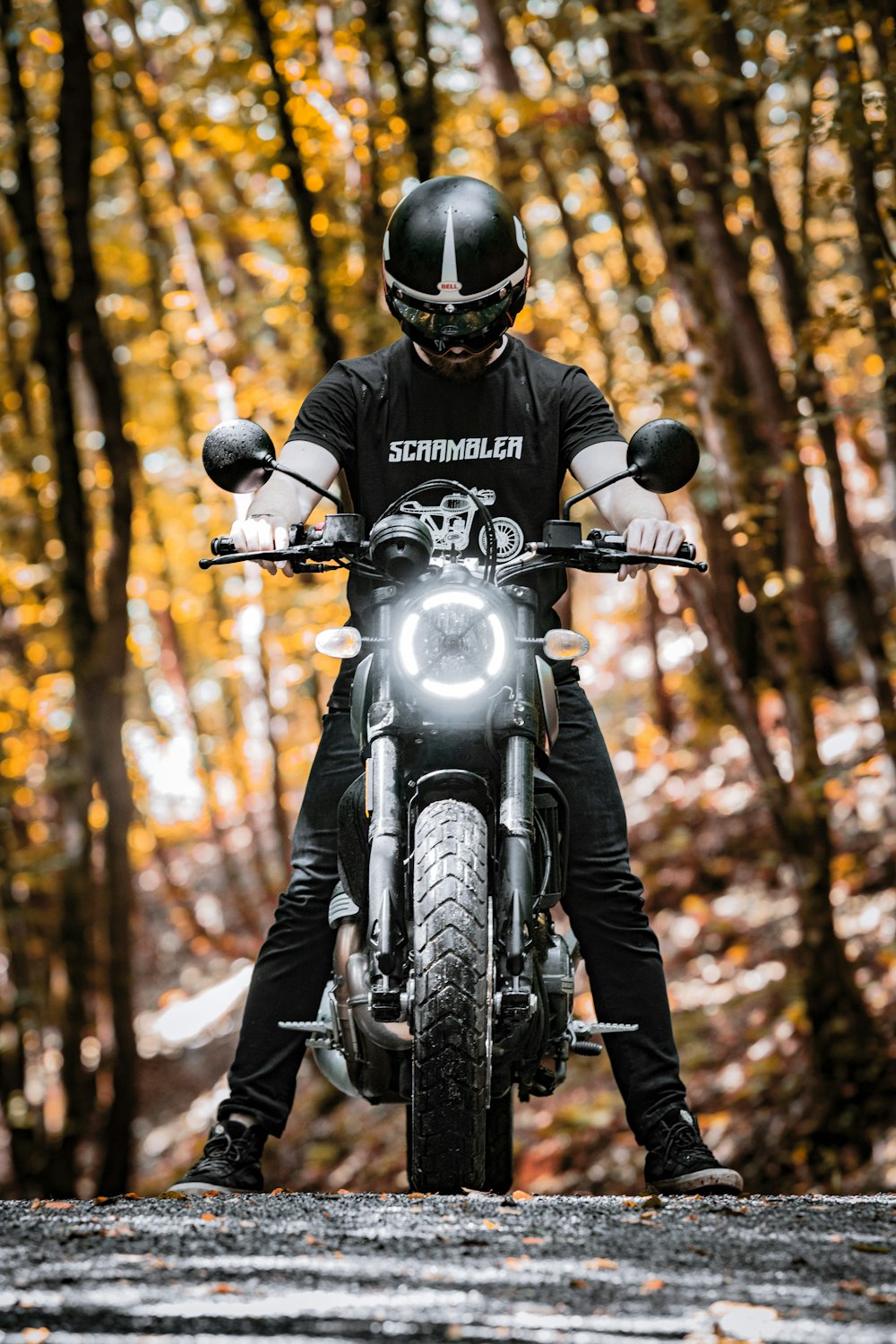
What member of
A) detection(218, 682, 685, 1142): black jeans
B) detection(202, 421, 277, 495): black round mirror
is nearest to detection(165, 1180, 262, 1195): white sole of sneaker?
detection(218, 682, 685, 1142): black jeans

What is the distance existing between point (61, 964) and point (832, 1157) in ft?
20.6

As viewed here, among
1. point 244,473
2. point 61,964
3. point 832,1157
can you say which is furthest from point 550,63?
point 244,473

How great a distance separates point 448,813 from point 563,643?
1.76 ft

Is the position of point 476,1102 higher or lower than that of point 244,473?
lower

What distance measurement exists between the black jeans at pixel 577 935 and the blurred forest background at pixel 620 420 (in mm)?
3793

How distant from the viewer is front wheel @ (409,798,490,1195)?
3695mm

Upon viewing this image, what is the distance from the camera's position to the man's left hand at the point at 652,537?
4117 millimetres

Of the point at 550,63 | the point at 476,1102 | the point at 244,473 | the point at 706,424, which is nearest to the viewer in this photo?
the point at 476,1102

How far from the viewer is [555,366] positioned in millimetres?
4863

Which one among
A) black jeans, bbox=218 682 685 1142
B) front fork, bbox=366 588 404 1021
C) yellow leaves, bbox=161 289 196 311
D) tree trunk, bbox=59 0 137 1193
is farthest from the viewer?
yellow leaves, bbox=161 289 196 311

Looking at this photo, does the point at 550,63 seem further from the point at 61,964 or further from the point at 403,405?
the point at 403,405

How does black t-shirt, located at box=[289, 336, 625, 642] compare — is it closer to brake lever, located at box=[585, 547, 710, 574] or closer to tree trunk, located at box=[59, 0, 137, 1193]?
brake lever, located at box=[585, 547, 710, 574]

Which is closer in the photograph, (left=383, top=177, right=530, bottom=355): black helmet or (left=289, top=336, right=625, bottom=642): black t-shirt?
(left=383, top=177, right=530, bottom=355): black helmet

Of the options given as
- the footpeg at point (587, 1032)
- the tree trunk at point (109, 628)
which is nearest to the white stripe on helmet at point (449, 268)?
the footpeg at point (587, 1032)
